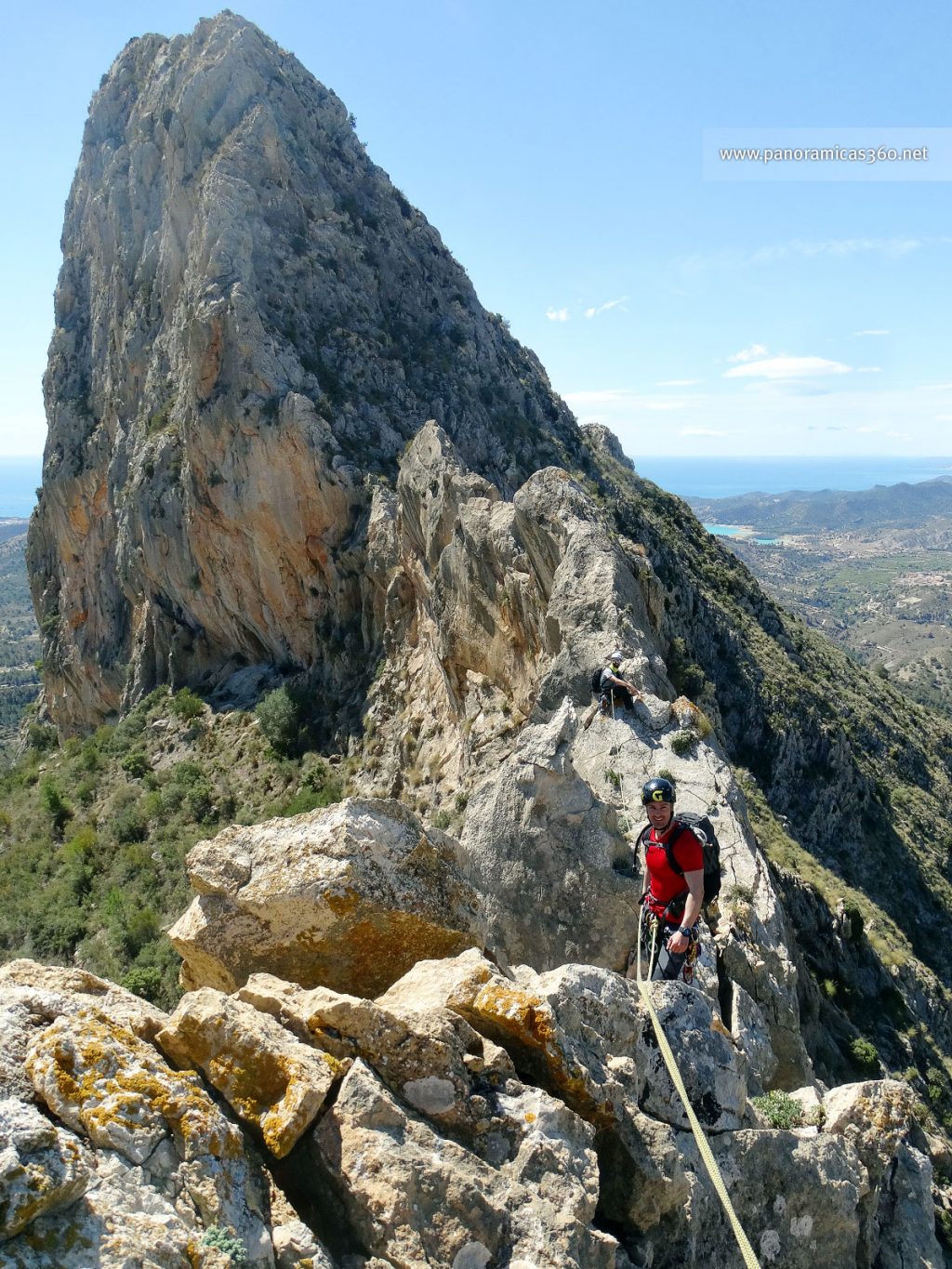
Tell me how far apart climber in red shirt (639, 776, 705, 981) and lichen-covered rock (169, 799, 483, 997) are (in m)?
2.00

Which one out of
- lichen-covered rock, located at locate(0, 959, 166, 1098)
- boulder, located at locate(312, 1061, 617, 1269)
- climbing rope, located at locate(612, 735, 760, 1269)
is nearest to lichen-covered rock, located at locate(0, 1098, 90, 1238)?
lichen-covered rock, located at locate(0, 959, 166, 1098)

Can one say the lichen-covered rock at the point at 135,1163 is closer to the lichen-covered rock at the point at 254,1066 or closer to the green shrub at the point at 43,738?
the lichen-covered rock at the point at 254,1066

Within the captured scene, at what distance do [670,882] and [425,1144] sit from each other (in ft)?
13.1

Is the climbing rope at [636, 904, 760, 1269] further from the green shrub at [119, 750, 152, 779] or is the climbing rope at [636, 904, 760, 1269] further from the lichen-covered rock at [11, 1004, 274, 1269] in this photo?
the green shrub at [119, 750, 152, 779]

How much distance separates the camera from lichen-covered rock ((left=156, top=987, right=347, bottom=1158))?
14.8 ft

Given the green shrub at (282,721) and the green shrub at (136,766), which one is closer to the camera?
the green shrub at (282,721)

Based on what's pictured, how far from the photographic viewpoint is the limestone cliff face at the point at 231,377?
3184 centimetres

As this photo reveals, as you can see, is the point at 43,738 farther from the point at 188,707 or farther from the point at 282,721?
the point at 282,721

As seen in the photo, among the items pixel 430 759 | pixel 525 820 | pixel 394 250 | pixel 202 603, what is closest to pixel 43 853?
pixel 202 603

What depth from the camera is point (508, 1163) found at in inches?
186

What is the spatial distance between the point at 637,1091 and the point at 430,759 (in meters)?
16.3

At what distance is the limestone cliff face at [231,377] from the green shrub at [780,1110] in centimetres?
2468

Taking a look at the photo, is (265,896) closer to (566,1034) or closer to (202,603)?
(566,1034)

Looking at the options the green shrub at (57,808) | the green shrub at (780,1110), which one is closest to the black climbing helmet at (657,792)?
the green shrub at (780,1110)
